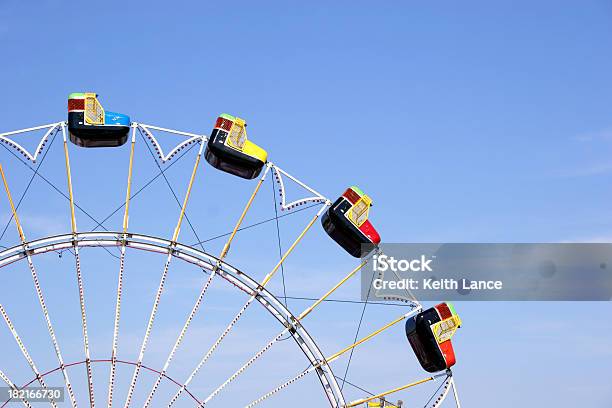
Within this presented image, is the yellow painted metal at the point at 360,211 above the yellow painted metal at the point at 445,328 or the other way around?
above

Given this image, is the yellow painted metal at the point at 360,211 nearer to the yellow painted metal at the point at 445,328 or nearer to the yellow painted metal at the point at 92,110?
the yellow painted metal at the point at 445,328

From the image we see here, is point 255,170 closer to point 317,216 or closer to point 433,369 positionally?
point 317,216

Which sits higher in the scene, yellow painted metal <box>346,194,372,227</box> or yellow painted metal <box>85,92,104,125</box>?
yellow painted metal <box>85,92,104,125</box>

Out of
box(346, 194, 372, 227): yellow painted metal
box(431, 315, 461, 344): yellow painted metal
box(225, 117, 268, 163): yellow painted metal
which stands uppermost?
box(225, 117, 268, 163): yellow painted metal

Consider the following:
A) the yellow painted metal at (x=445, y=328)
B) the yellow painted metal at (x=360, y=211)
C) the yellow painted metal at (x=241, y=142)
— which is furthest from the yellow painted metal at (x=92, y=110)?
the yellow painted metal at (x=445, y=328)

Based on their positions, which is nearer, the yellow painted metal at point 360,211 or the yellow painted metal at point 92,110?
the yellow painted metal at point 92,110

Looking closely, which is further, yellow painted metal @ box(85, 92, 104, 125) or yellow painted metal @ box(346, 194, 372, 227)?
yellow painted metal @ box(346, 194, 372, 227)

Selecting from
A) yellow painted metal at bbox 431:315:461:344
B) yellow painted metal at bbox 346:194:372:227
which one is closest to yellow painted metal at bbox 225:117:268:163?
yellow painted metal at bbox 346:194:372:227

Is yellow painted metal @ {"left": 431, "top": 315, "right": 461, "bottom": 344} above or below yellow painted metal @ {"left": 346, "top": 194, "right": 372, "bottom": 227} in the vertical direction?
below

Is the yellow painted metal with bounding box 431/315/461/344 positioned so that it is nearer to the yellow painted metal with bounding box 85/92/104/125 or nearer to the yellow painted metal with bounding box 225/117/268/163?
the yellow painted metal with bounding box 225/117/268/163

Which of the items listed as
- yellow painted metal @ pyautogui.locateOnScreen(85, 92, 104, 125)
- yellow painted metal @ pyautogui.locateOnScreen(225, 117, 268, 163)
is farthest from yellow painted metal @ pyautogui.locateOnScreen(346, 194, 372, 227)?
yellow painted metal @ pyautogui.locateOnScreen(85, 92, 104, 125)

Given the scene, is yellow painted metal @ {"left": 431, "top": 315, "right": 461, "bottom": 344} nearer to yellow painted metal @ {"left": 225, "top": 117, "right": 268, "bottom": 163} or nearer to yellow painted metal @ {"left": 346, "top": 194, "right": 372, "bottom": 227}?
yellow painted metal @ {"left": 346, "top": 194, "right": 372, "bottom": 227}

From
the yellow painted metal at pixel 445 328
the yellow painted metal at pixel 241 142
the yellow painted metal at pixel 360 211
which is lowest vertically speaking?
the yellow painted metal at pixel 445 328

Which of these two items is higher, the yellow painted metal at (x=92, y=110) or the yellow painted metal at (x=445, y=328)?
the yellow painted metal at (x=92, y=110)
